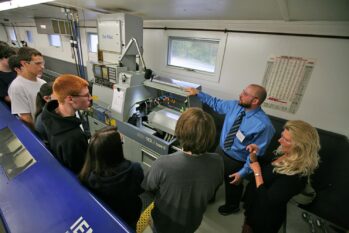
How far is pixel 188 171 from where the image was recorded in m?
0.92

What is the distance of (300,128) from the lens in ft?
3.96

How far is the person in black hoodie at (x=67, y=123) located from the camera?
43.3 inches

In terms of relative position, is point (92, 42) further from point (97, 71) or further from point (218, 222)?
point (218, 222)

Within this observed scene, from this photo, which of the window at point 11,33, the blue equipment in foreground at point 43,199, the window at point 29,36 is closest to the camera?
the blue equipment in foreground at point 43,199

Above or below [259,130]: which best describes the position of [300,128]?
above

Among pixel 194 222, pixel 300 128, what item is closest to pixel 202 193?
pixel 194 222

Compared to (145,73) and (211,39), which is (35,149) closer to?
(145,73)

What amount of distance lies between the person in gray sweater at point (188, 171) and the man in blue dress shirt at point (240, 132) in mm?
780

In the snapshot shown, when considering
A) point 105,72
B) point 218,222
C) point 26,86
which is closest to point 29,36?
point 105,72

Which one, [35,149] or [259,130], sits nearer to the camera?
[35,149]

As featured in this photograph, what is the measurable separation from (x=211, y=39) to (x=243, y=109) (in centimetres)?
144

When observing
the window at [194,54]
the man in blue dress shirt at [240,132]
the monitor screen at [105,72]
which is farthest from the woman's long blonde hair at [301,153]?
the monitor screen at [105,72]

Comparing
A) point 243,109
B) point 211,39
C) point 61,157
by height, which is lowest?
point 61,157

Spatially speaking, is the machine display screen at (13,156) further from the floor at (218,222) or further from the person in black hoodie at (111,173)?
the floor at (218,222)
